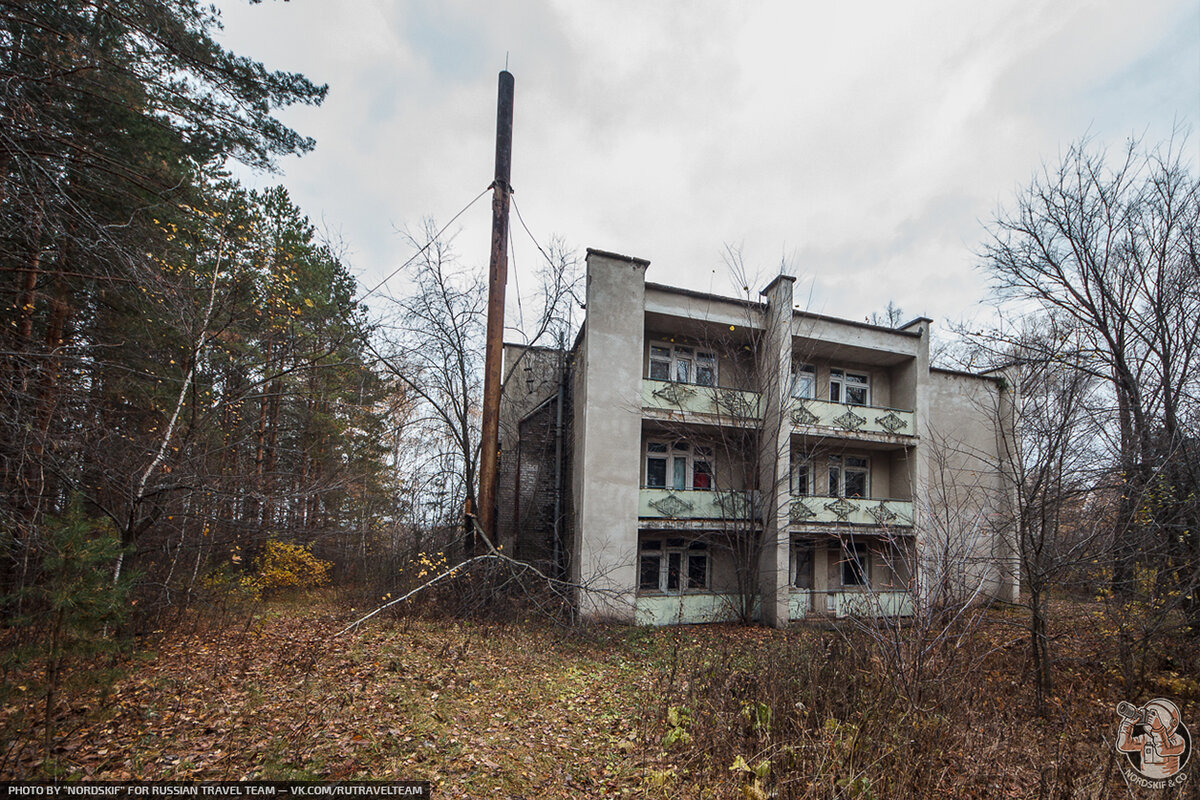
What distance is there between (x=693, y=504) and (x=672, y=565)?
2238mm

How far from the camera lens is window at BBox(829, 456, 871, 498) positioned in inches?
627

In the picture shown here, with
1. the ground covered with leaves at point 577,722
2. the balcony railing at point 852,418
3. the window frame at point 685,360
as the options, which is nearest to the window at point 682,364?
the window frame at point 685,360

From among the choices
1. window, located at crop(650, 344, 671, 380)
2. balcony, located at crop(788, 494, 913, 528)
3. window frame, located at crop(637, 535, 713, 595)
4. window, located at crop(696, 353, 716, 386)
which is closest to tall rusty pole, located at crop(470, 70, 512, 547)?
window frame, located at crop(637, 535, 713, 595)

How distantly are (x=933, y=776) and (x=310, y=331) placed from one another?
14.6m

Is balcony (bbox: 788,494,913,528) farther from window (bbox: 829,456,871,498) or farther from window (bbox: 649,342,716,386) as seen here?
window (bbox: 649,342,716,386)

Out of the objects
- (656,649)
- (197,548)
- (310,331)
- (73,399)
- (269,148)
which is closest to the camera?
(73,399)

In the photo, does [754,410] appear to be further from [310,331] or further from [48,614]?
[48,614]

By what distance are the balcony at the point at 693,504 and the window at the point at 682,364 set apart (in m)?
3.24

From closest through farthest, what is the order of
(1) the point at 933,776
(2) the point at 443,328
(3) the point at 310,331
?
1. (1) the point at 933,776
2. (3) the point at 310,331
3. (2) the point at 443,328

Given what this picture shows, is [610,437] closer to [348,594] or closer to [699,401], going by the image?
[699,401]

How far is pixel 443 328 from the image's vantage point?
49.2 feet

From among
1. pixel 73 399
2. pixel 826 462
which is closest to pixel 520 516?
pixel 826 462

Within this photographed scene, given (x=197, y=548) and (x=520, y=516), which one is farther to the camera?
(x=520, y=516)

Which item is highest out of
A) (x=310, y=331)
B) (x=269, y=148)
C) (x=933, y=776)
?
(x=269, y=148)
